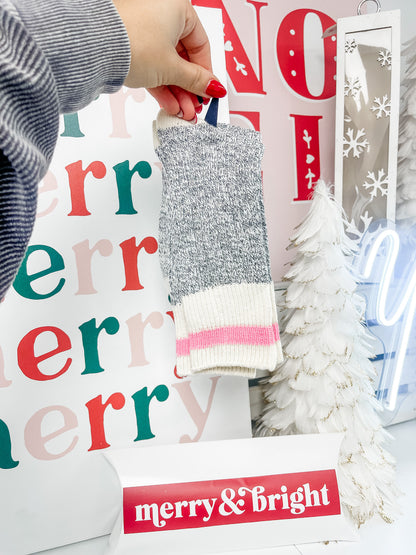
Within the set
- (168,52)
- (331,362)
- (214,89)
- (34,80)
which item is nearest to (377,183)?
(331,362)

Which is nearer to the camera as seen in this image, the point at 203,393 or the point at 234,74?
the point at 203,393

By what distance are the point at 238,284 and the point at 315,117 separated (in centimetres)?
67

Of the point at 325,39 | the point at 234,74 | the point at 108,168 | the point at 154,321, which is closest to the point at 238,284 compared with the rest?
the point at 154,321

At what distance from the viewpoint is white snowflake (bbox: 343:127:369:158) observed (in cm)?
116

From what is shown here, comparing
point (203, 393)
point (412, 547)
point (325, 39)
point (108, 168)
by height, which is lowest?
point (412, 547)

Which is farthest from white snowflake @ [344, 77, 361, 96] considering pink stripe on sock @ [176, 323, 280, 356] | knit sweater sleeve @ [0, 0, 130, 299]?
knit sweater sleeve @ [0, 0, 130, 299]

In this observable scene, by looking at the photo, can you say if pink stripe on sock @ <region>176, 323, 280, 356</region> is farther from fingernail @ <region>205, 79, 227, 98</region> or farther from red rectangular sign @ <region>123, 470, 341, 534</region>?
fingernail @ <region>205, 79, 227, 98</region>

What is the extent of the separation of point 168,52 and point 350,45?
2.35 ft

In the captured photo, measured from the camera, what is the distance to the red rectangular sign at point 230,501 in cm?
82

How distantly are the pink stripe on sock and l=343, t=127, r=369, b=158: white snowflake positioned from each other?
0.57m

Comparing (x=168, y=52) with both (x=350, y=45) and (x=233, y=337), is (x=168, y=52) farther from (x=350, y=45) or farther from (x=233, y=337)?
(x=350, y=45)

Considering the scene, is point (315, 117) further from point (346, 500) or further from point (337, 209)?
point (346, 500)

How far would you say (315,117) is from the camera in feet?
4.20

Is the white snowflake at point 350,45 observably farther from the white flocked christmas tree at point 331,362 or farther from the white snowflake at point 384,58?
the white flocked christmas tree at point 331,362
